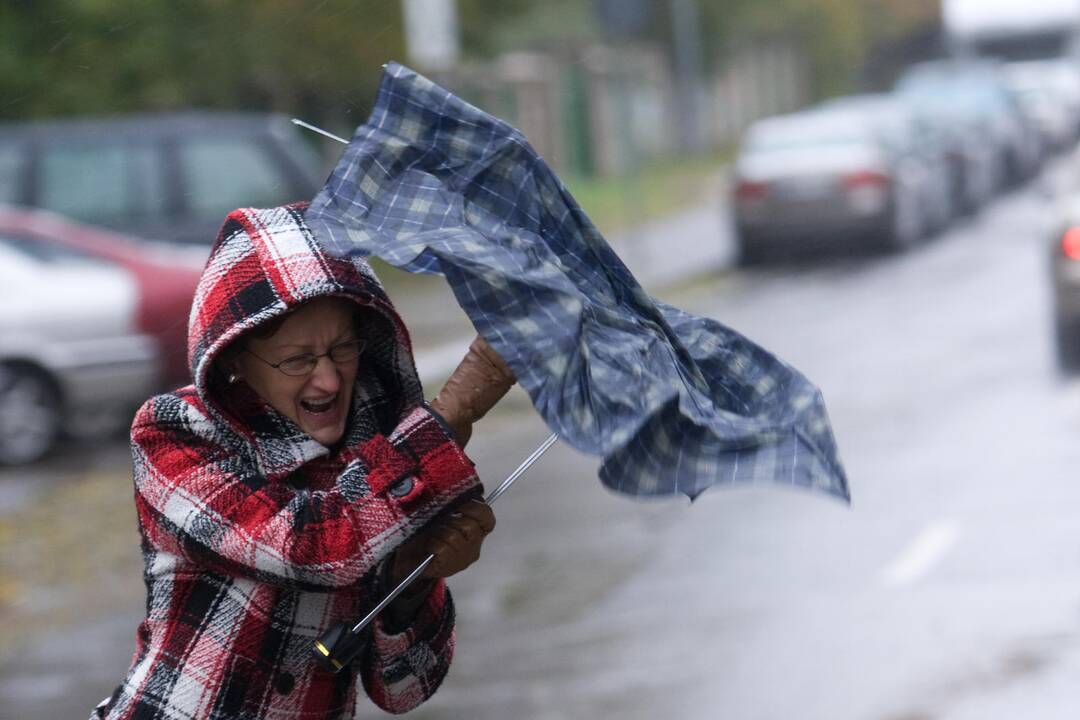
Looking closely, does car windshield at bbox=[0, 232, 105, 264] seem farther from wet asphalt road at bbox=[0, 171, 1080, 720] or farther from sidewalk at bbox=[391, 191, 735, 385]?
sidewalk at bbox=[391, 191, 735, 385]

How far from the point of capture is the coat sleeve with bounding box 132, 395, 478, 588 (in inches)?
84.8

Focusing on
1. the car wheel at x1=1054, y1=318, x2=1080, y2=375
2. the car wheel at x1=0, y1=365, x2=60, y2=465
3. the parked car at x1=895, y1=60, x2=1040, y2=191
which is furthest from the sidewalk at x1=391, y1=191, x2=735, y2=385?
the parked car at x1=895, y1=60, x2=1040, y2=191

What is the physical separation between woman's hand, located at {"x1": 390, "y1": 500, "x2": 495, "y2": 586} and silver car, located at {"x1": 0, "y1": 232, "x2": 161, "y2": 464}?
29.4 ft

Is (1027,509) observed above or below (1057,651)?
below

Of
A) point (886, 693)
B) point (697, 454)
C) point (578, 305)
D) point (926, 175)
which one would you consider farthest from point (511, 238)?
point (926, 175)

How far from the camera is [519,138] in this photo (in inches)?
90.0

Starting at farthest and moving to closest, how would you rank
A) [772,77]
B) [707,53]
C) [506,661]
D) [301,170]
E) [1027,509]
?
[772,77] < [707,53] < [301,170] < [1027,509] < [506,661]

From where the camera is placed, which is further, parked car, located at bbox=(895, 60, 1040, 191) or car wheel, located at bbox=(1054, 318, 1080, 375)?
parked car, located at bbox=(895, 60, 1040, 191)

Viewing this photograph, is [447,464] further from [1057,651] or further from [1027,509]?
[1027,509]

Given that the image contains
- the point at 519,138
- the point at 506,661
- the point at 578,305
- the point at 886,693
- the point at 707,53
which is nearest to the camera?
the point at 578,305

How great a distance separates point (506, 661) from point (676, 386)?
4.50m

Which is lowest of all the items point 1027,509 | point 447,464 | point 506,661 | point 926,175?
point 926,175

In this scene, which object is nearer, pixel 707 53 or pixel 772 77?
pixel 707 53

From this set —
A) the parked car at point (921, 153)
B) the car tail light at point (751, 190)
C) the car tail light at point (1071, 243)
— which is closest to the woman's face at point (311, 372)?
the car tail light at point (1071, 243)
